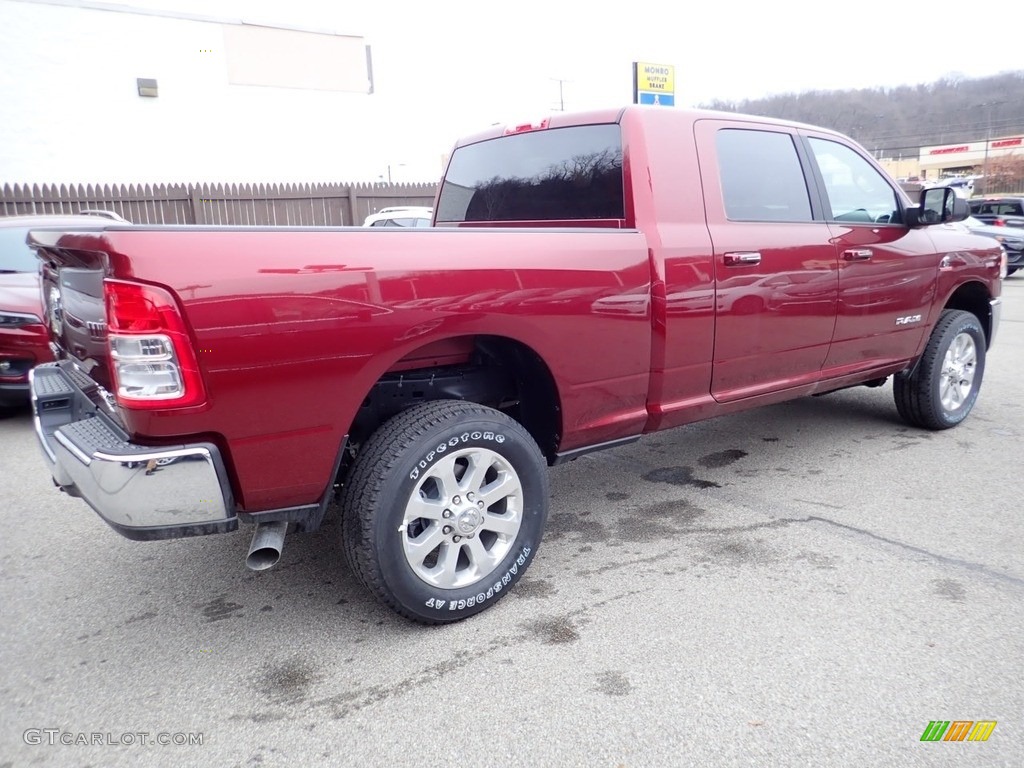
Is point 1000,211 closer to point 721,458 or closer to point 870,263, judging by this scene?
point 870,263

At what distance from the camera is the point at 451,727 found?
2299 millimetres

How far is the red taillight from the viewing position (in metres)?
2.15

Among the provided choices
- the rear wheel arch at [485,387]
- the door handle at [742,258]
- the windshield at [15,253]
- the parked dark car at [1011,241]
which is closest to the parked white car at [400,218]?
the windshield at [15,253]

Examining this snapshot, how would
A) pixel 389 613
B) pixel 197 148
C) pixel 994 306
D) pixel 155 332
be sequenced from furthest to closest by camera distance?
1. pixel 197 148
2. pixel 994 306
3. pixel 389 613
4. pixel 155 332

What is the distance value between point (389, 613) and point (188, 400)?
1231 mm

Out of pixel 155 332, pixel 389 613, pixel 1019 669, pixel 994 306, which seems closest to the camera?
pixel 155 332

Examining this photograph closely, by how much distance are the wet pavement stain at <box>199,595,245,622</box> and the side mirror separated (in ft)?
13.9

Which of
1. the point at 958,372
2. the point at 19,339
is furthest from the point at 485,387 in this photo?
the point at 19,339

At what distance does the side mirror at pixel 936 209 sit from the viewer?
4.48 meters

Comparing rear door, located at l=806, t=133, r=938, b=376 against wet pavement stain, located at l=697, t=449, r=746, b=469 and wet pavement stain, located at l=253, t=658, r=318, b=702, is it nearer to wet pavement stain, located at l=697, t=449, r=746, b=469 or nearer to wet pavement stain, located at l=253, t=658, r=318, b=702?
wet pavement stain, located at l=697, t=449, r=746, b=469

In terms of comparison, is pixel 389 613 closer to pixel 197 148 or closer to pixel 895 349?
pixel 895 349

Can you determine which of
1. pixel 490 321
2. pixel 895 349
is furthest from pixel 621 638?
pixel 895 349

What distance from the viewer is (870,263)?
14.1 feet

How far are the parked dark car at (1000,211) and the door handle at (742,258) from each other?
1638cm
